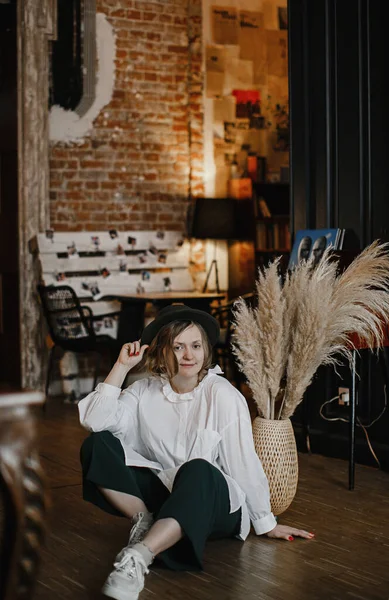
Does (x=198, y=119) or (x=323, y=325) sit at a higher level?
(x=198, y=119)

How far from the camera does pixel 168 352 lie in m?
3.32

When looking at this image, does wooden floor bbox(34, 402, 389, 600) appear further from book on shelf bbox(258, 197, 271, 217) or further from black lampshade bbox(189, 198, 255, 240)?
book on shelf bbox(258, 197, 271, 217)

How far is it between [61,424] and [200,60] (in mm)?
3656

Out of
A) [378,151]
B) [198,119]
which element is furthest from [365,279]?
[198,119]

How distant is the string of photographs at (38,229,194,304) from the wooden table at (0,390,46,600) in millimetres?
5143

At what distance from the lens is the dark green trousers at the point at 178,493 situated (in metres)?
2.86

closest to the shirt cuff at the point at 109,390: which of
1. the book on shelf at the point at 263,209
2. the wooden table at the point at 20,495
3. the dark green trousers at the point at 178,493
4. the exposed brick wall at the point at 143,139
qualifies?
the dark green trousers at the point at 178,493

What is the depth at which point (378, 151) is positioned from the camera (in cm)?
470

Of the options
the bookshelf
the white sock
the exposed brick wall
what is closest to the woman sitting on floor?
the white sock

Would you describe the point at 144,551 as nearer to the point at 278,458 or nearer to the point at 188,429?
the point at 188,429

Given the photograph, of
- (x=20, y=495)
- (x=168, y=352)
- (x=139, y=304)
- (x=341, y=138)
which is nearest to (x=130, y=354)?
(x=168, y=352)

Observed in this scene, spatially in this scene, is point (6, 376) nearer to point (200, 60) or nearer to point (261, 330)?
point (200, 60)

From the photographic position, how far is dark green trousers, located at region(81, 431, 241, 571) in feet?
9.38

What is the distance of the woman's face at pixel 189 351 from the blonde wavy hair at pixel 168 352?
0.06 ft
